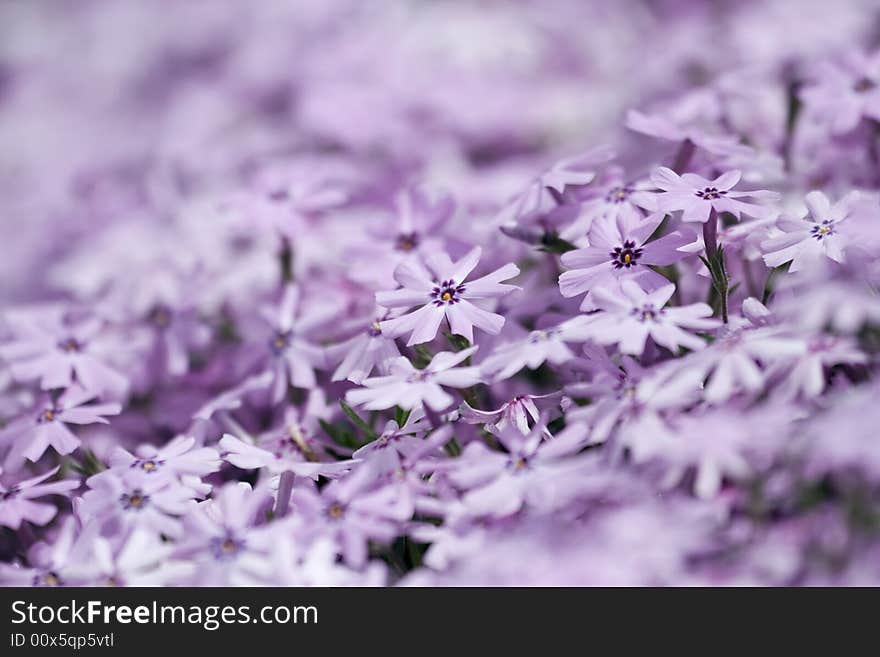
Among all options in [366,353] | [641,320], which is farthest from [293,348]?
[641,320]

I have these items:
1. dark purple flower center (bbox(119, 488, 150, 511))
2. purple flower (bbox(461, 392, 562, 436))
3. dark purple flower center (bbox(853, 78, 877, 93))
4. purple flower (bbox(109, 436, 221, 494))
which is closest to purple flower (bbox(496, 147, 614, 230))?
purple flower (bbox(461, 392, 562, 436))

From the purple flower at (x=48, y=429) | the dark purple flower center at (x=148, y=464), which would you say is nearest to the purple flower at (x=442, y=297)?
the dark purple flower center at (x=148, y=464)

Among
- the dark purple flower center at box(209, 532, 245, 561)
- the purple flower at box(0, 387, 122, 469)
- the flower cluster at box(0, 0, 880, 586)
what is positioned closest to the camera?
the flower cluster at box(0, 0, 880, 586)

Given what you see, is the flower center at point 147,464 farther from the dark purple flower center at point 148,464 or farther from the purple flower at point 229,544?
the purple flower at point 229,544

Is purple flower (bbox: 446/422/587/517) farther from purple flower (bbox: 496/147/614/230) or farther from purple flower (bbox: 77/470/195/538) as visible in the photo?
purple flower (bbox: 496/147/614/230)
